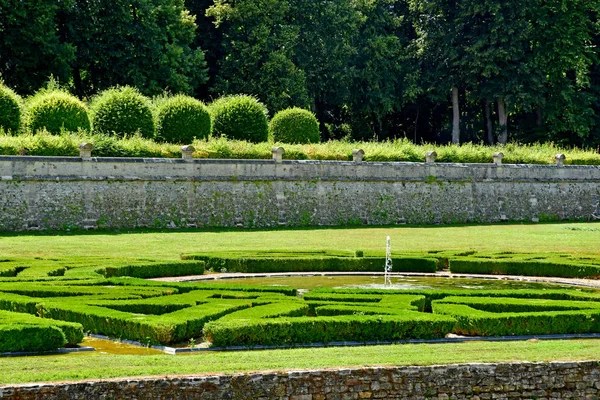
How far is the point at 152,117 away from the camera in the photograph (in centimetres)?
3609

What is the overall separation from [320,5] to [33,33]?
16659 mm

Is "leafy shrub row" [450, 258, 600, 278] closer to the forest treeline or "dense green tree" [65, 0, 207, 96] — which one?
"dense green tree" [65, 0, 207, 96]

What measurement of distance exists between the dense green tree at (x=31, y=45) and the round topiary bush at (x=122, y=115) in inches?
322

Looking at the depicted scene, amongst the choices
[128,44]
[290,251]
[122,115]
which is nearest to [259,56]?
[128,44]

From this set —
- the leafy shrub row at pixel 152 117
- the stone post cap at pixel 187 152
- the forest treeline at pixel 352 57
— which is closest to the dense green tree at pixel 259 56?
the forest treeline at pixel 352 57

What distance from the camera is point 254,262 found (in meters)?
20.5

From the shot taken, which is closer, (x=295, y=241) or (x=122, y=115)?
(x=295, y=241)

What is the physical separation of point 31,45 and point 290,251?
80.1 ft

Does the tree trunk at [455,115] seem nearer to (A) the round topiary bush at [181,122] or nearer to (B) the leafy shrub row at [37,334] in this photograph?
(A) the round topiary bush at [181,122]

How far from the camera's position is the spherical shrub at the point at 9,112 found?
107 feet

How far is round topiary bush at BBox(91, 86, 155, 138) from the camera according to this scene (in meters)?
35.0

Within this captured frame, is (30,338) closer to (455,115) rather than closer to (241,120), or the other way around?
(241,120)

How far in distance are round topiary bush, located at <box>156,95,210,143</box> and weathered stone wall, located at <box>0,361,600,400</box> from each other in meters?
27.4

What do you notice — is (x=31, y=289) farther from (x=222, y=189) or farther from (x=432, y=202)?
(x=432, y=202)
